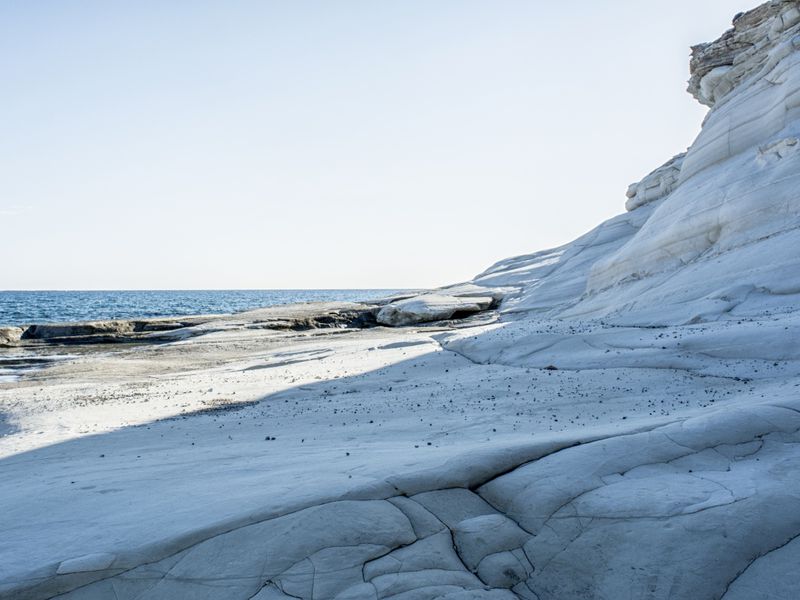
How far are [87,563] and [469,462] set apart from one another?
2748mm

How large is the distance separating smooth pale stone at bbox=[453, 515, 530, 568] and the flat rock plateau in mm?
13

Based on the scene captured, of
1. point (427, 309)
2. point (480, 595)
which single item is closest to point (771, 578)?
point (480, 595)

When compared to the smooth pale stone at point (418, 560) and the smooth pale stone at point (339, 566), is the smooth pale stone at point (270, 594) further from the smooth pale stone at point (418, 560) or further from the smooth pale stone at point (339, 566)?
the smooth pale stone at point (418, 560)

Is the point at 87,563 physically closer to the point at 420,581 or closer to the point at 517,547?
the point at 420,581

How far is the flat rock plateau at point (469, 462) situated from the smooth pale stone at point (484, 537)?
13 mm

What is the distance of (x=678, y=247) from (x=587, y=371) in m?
10.5

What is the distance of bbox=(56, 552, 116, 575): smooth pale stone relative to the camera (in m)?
3.72

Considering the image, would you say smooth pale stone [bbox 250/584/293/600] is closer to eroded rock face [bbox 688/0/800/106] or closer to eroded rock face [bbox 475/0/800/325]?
eroded rock face [bbox 475/0/800/325]

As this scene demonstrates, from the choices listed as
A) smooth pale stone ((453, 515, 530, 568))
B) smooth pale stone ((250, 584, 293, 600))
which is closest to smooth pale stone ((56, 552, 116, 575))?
smooth pale stone ((250, 584, 293, 600))

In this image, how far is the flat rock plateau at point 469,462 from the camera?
3678 mm

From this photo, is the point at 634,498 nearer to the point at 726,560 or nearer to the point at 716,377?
the point at 726,560

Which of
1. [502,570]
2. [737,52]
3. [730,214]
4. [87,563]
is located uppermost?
[737,52]

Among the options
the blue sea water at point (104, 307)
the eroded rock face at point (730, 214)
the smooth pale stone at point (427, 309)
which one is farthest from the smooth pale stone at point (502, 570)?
the blue sea water at point (104, 307)

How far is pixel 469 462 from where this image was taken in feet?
16.3
